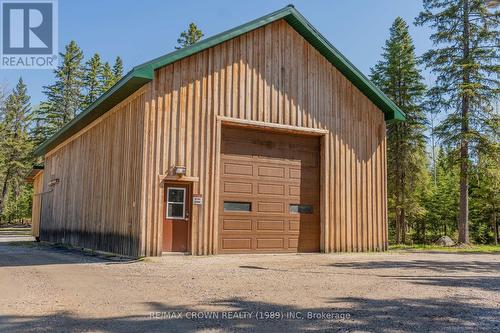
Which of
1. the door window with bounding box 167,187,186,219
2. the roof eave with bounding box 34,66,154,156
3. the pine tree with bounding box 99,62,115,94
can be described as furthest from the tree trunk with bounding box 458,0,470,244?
the pine tree with bounding box 99,62,115,94

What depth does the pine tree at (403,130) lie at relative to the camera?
27.3m

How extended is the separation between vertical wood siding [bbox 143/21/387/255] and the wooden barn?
3cm

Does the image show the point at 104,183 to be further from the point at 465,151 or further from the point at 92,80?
the point at 92,80

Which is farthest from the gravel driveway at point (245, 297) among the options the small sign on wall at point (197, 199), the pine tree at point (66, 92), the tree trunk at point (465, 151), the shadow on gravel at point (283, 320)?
the pine tree at point (66, 92)

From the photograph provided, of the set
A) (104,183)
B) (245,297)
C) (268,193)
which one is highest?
(104,183)

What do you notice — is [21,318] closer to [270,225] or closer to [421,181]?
[270,225]

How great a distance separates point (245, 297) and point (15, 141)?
49.9 metres

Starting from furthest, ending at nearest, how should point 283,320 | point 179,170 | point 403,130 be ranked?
point 403,130
point 179,170
point 283,320

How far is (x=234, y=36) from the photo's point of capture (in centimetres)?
1288

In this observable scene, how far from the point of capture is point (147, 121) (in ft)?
37.3

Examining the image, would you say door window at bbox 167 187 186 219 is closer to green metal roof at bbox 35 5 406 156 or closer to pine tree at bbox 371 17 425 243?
green metal roof at bbox 35 5 406 156

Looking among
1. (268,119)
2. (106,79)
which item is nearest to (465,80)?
(268,119)

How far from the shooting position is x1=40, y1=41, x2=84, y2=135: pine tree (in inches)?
1678

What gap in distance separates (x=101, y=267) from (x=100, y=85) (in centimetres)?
3850
